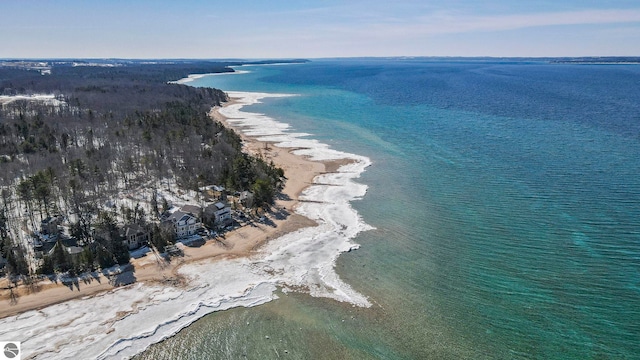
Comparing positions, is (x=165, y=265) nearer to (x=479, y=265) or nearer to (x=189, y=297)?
(x=189, y=297)

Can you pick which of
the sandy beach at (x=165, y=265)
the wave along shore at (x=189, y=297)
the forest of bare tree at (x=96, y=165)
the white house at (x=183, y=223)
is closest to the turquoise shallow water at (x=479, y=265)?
the wave along shore at (x=189, y=297)

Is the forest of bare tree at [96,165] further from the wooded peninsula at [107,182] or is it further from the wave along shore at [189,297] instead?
the wave along shore at [189,297]

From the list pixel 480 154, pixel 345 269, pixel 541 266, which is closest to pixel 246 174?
pixel 345 269

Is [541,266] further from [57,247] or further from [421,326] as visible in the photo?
[57,247]

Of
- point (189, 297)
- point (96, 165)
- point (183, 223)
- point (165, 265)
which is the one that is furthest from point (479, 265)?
point (96, 165)

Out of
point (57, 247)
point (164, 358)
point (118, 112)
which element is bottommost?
point (164, 358)

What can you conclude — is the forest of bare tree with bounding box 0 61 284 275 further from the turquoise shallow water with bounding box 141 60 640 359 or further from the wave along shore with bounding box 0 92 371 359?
the turquoise shallow water with bounding box 141 60 640 359

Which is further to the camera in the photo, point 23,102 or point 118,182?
point 23,102

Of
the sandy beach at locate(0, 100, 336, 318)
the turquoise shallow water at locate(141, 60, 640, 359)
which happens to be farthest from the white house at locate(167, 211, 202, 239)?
the turquoise shallow water at locate(141, 60, 640, 359)
